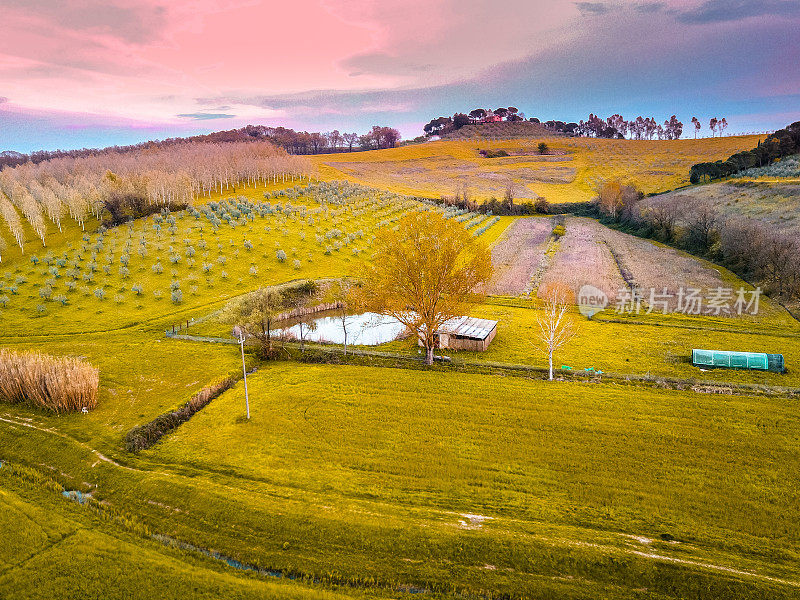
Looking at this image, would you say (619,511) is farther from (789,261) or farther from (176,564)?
(789,261)

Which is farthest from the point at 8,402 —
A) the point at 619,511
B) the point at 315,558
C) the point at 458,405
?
the point at 619,511

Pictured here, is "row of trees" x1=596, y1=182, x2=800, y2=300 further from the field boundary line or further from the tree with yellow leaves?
the tree with yellow leaves

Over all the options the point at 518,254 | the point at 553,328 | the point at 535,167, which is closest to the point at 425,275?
the point at 553,328

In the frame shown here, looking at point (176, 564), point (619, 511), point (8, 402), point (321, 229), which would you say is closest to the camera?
point (176, 564)

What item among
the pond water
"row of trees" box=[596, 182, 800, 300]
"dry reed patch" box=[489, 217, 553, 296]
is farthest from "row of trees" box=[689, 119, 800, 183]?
the pond water

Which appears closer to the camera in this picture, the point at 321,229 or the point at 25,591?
the point at 25,591

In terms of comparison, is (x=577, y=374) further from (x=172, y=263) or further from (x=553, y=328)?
(x=172, y=263)
